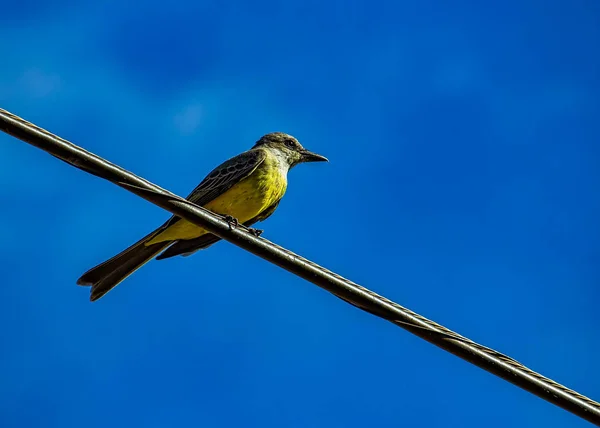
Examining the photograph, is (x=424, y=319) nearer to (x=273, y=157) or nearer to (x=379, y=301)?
(x=379, y=301)

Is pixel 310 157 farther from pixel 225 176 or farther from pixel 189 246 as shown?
pixel 189 246

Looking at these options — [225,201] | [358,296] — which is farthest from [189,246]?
Result: [358,296]

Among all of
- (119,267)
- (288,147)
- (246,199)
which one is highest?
(288,147)

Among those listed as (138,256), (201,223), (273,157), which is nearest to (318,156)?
(273,157)

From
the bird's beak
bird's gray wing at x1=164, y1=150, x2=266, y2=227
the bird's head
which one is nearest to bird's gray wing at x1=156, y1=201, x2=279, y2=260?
bird's gray wing at x1=164, y1=150, x2=266, y2=227

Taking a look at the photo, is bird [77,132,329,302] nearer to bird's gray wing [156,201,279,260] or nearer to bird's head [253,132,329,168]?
bird's gray wing [156,201,279,260]

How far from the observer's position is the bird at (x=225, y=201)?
25.9 feet

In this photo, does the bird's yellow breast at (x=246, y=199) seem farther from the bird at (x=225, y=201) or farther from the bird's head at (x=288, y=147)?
the bird's head at (x=288, y=147)

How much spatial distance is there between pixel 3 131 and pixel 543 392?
329 centimetres

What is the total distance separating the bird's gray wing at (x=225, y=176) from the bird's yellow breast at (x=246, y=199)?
48 mm

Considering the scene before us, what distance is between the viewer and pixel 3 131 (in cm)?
427

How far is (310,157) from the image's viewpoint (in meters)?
10.3

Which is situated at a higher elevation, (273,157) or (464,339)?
(273,157)

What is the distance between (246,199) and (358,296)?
14.1ft
